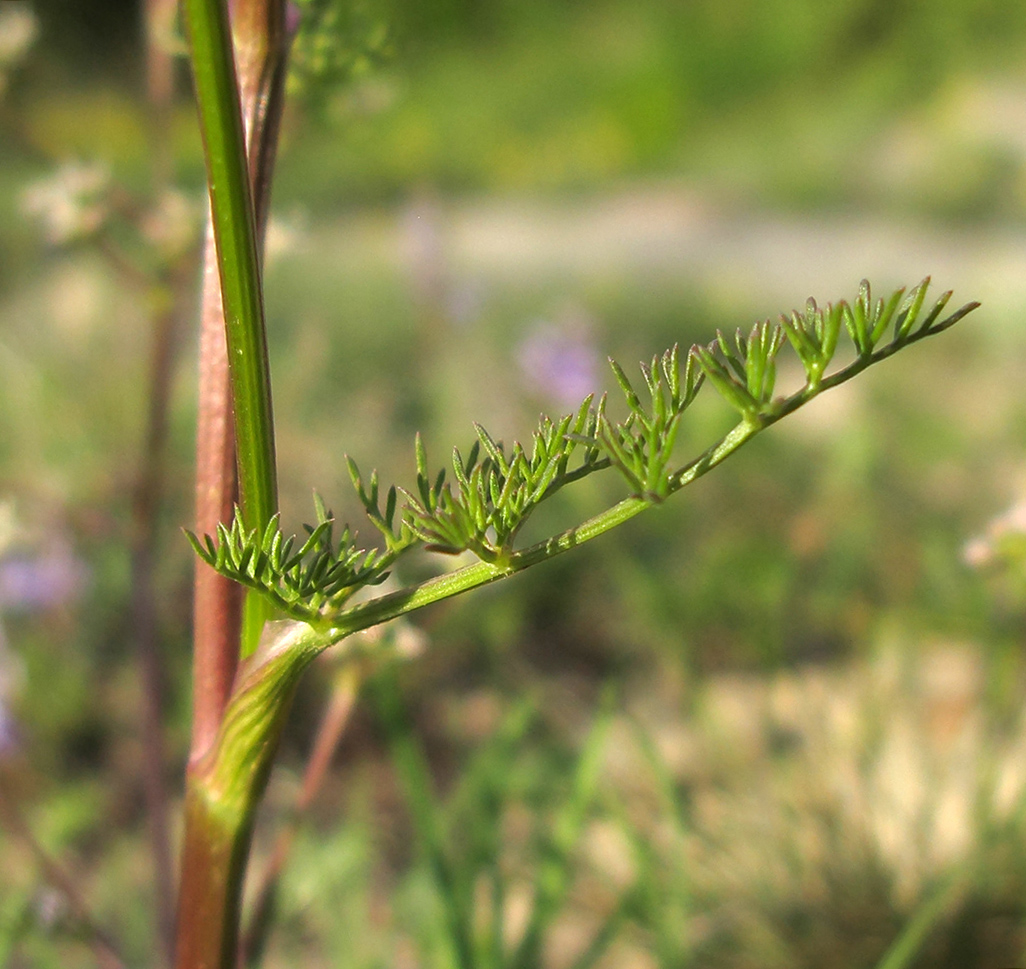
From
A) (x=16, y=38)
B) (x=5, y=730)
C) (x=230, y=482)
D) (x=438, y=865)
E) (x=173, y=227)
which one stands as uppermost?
(x=16, y=38)

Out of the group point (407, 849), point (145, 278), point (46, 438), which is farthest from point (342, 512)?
point (145, 278)

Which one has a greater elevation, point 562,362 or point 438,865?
point 562,362

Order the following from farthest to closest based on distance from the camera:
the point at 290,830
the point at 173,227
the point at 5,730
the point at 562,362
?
the point at 562,362
the point at 5,730
the point at 173,227
the point at 290,830

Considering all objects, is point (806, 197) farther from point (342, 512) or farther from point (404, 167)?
point (342, 512)

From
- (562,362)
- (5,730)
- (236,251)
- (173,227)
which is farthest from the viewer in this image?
(562,362)

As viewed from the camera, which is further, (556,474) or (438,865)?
(438,865)

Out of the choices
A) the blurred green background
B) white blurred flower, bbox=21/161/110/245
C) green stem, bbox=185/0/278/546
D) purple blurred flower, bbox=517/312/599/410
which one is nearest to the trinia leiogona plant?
green stem, bbox=185/0/278/546

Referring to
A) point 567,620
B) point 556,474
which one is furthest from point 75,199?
point 567,620

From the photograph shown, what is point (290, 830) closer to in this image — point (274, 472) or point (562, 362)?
point (274, 472)
